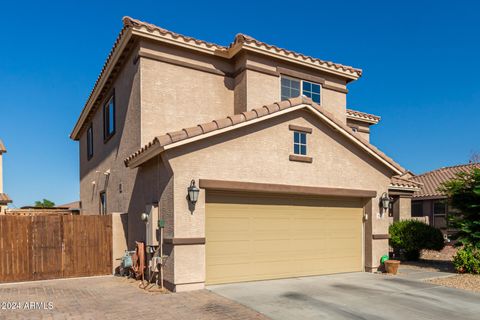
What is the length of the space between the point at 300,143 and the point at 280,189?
173 cm

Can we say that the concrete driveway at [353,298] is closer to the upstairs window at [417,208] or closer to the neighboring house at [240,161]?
the neighboring house at [240,161]

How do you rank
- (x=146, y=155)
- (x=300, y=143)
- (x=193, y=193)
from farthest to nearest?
1. (x=300, y=143)
2. (x=146, y=155)
3. (x=193, y=193)

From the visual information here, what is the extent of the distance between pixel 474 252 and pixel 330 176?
18.2 feet

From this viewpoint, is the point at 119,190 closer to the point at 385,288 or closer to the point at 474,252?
the point at 385,288

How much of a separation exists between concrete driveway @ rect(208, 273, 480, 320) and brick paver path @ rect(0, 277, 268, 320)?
66 cm

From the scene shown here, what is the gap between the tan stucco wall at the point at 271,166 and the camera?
32.3 ft

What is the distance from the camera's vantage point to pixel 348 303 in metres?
8.55

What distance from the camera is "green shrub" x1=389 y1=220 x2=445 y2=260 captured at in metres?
15.6

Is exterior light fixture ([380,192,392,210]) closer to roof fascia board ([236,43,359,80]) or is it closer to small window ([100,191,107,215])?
roof fascia board ([236,43,359,80])

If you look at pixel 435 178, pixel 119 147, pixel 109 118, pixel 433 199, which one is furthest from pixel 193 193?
pixel 435 178

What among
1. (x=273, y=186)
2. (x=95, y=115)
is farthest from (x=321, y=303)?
(x=95, y=115)

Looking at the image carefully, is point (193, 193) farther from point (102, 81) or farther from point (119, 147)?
point (102, 81)

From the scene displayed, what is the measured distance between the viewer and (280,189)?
11.4 metres

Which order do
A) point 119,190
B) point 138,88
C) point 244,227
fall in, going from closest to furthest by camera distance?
point 244,227, point 138,88, point 119,190
